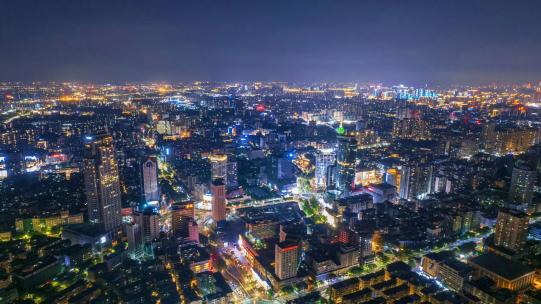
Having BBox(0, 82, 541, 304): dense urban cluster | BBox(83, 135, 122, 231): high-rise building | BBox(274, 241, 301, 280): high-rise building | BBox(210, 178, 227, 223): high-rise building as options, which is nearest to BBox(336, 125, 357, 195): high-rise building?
BBox(0, 82, 541, 304): dense urban cluster

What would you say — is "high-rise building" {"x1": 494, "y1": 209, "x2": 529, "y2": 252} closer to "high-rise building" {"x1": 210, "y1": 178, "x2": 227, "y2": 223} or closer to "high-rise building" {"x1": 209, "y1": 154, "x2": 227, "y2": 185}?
"high-rise building" {"x1": 210, "y1": 178, "x2": 227, "y2": 223}

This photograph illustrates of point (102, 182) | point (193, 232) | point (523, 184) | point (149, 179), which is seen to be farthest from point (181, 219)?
point (523, 184)

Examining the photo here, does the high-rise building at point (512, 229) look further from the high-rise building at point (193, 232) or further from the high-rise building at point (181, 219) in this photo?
the high-rise building at point (181, 219)

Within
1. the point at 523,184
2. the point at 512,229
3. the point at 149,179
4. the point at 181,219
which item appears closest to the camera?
the point at 512,229

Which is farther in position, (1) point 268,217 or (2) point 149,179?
(2) point 149,179

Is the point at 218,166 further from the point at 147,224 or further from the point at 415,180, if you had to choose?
the point at 415,180
